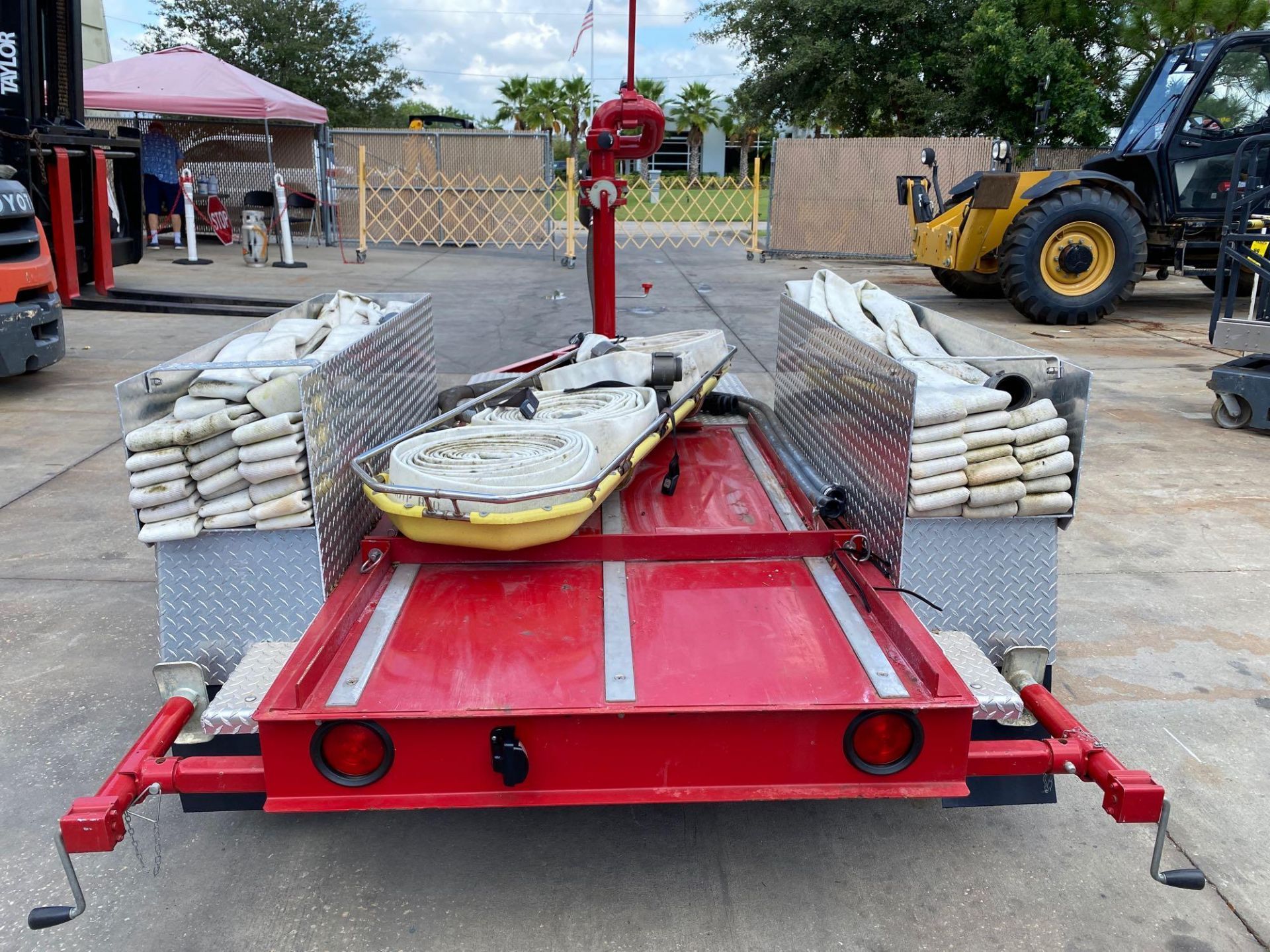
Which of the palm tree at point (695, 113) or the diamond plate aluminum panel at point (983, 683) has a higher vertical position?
the palm tree at point (695, 113)

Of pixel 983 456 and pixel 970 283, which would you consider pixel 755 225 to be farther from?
pixel 983 456

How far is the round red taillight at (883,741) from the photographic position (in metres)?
2.29

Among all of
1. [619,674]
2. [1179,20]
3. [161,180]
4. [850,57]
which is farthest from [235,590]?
[850,57]

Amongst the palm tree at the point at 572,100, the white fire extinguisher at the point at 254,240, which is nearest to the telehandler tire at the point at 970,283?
the white fire extinguisher at the point at 254,240

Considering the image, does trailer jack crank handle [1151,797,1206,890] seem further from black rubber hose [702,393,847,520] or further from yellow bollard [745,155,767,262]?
yellow bollard [745,155,767,262]

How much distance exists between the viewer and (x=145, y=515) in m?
2.83

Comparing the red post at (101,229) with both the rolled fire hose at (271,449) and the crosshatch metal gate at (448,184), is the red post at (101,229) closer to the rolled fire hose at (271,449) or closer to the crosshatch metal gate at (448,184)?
the rolled fire hose at (271,449)

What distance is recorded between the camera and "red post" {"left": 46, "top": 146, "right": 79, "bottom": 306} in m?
8.20

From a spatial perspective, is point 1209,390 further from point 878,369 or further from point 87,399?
point 87,399

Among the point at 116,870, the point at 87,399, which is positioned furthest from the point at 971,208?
the point at 116,870

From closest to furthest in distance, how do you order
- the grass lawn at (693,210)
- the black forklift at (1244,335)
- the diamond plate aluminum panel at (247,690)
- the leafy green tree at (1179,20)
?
the diamond plate aluminum panel at (247,690)
the black forklift at (1244,335)
the leafy green tree at (1179,20)
the grass lawn at (693,210)

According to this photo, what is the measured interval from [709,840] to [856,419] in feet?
4.79

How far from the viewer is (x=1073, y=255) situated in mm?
11406

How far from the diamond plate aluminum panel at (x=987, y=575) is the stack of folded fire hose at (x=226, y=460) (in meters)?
1.79
